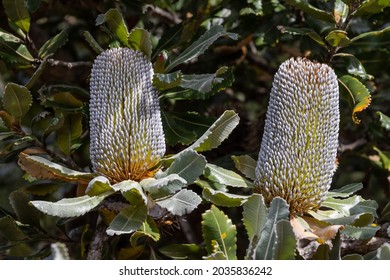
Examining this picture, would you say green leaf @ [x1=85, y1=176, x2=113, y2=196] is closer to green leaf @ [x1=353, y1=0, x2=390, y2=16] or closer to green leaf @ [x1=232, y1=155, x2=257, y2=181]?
green leaf @ [x1=232, y1=155, x2=257, y2=181]

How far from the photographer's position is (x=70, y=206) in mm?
1839

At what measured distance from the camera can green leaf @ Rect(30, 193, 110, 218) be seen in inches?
70.2

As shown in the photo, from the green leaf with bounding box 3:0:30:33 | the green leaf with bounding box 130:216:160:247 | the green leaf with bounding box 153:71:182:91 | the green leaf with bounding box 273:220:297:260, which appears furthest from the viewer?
the green leaf with bounding box 3:0:30:33

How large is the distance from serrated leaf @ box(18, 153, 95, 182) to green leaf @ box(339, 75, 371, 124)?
2.59 ft

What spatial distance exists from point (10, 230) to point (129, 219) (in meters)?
0.51

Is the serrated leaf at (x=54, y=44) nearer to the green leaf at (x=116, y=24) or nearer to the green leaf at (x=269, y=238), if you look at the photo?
the green leaf at (x=116, y=24)

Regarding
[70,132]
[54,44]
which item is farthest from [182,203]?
[54,44]

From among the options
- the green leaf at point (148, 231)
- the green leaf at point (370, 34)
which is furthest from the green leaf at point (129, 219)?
the green leaf at point (370, 34)

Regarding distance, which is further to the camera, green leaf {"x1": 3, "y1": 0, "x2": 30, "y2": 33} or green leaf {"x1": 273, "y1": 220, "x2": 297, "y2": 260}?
green leaf {"x1": 3, "y1": 0, "x2": 30, "y2": 33}

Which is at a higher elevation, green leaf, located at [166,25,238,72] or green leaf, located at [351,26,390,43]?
green leaf, located at [351,26,390,43]

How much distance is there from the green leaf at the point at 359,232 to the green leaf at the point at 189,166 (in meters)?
0.40

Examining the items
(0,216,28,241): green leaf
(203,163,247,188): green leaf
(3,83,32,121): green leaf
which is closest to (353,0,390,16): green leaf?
(203,163,247,188): green leaf

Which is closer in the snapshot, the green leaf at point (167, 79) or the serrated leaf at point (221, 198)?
the serrated leaf at point (221, 198)

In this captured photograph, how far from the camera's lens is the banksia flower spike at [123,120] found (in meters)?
1.95
